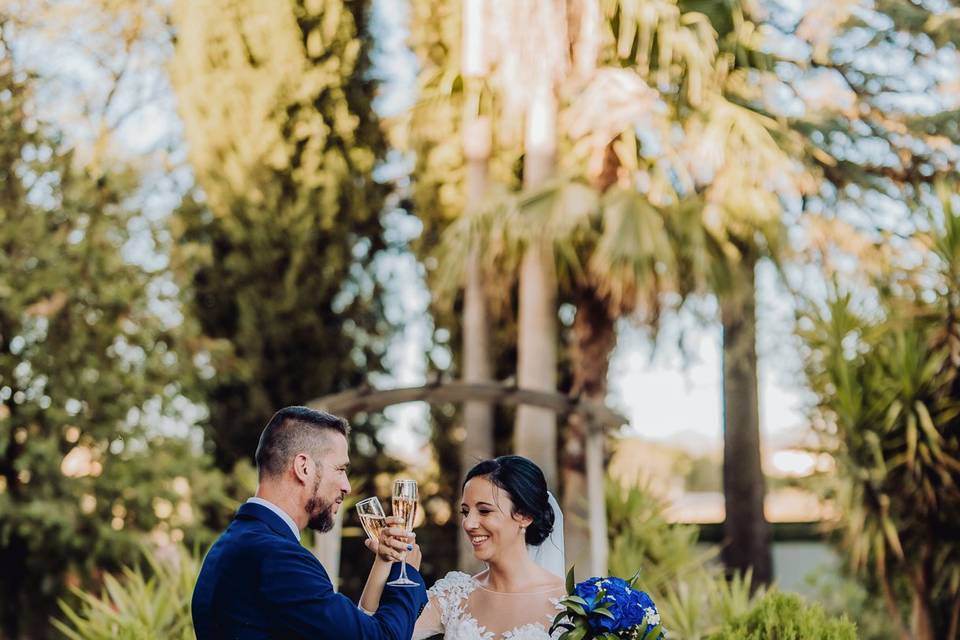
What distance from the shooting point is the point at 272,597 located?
3.04m

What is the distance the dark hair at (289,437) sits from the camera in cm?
323

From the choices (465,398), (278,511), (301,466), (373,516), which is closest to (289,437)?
(301,466)

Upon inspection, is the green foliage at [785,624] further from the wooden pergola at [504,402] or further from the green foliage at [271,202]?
the green foliage at [271,202]

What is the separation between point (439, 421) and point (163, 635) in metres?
6.36

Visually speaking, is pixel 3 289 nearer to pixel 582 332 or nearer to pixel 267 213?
pixel 267 213

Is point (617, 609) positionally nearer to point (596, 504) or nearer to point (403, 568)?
point (403, 568)

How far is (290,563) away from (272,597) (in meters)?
0.09

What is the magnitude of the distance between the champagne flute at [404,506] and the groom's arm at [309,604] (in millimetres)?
169

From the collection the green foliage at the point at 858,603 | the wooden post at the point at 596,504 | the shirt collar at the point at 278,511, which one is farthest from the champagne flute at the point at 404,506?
the green foliage at the point at 858,603

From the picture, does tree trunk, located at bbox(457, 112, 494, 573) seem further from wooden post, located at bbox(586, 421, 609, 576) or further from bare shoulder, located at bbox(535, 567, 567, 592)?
bare shoulder, located at bbox(535, 567, 567, 592)

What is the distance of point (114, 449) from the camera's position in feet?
37.8

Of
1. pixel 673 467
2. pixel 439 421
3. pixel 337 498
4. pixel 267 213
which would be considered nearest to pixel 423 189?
pixel 267 213

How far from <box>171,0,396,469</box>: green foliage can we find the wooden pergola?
394 cm

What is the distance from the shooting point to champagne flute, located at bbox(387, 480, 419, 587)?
3279 mm
